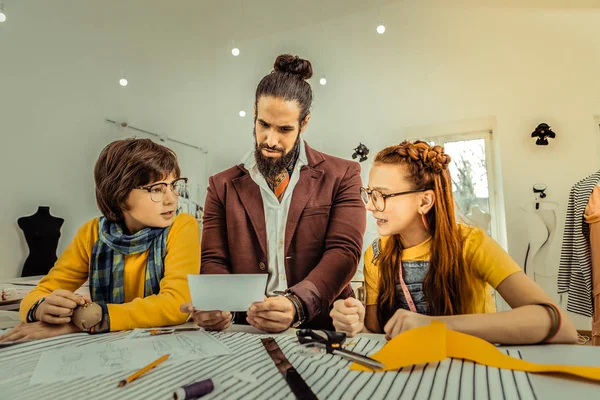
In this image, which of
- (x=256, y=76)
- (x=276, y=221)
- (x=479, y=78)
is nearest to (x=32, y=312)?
(x=276, y=221)

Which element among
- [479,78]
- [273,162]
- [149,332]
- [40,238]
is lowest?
[149,332]

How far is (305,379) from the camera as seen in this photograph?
54 cm

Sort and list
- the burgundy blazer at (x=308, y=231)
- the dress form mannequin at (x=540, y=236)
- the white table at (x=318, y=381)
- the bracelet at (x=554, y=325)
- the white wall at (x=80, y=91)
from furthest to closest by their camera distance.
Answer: the dress form mannequin at (x=540, y=236)
the white wall at (x=80, y=91)
the burgundy blazer at (x=308, y=231)
the bracelet at (x=554, y=325)
the white table at (x=318, y=381)

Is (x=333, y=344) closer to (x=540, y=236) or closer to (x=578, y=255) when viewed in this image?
(x=578, y=255)

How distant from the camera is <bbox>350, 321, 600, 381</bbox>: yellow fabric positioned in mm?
568

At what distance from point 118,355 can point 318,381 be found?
1.33ft

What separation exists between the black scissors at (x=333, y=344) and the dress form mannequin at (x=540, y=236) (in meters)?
1.36

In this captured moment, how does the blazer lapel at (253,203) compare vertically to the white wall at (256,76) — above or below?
below

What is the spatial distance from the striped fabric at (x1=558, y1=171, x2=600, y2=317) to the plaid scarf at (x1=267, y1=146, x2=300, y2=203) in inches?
47.9

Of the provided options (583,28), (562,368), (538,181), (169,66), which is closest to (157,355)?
(562,368)

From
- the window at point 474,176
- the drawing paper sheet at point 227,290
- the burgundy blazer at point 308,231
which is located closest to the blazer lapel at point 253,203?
the burgundy blazer at point 308,231

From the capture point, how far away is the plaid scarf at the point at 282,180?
45.0 inches

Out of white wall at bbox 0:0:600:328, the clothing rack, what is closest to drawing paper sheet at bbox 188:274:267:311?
white wall at bbox 0:0:600:328

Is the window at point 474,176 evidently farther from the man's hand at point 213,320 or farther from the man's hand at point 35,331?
the man's hand at point 35,331
